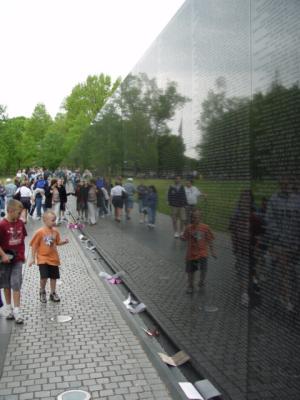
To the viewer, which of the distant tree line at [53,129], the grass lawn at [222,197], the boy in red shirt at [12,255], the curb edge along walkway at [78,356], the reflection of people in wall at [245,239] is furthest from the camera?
the distant tree line at [53,129]

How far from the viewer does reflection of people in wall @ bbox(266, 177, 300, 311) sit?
3.05 m

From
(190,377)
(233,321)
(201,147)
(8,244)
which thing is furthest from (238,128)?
(8,244)

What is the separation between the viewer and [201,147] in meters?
5.05

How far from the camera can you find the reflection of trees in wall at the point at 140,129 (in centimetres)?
636

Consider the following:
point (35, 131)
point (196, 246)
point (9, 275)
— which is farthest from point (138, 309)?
point (35, 131)

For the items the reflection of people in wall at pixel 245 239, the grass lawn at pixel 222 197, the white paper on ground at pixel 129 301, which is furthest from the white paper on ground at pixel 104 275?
the reflection of people in wall at pixel 245 239

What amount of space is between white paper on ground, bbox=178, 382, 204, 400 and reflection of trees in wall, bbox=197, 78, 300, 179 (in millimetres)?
1992

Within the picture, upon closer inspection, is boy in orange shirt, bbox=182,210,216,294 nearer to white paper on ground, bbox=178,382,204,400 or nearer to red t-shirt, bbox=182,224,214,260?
red t-shirt, bbox=182,224,214,260

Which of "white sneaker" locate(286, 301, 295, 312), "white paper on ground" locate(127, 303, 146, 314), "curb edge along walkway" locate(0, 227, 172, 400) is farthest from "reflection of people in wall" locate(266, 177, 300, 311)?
"white paper on ground" locate(127, 303, 146, 314)

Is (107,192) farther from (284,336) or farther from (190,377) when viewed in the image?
(284,336)

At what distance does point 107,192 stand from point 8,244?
784 centimetres

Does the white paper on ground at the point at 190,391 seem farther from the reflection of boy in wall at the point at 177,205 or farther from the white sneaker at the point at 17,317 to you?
the white sneaker at the point at 17,317

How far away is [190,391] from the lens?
14.2 feet

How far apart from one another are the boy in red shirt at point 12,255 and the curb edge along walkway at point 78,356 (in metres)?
0.36
